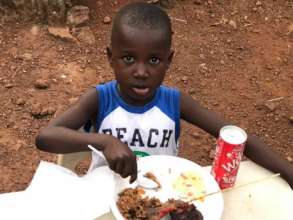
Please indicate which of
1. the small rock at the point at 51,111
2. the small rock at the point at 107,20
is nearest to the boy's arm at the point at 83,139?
the small rock at the point at 51,111

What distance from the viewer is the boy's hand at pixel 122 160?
58.9 inches

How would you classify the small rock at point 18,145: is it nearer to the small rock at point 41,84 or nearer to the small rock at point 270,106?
the small rock at point 41,84

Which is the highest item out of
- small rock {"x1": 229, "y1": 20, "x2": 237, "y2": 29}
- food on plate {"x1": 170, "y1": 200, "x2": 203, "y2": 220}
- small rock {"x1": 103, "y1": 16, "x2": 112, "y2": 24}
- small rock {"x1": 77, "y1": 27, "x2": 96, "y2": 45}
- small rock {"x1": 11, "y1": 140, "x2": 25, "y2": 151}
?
food on plate {"x1": 170, "y1": 200, "x2": 203, "y2": 220}

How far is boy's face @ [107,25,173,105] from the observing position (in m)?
1.67

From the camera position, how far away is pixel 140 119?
1876 millimetres

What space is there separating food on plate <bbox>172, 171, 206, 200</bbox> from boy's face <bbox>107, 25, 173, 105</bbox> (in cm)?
31

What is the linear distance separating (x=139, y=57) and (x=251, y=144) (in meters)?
0.46

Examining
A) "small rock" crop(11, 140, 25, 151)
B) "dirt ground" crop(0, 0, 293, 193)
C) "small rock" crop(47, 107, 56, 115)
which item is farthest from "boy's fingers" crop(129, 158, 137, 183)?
"small rock" crop(47, 107, 56, 115)

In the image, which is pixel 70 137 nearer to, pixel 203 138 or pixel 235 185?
pixel 235 185


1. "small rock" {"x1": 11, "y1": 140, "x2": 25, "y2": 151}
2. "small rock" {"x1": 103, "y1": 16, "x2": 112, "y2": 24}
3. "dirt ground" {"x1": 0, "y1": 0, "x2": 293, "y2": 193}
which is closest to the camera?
"small rock" {"x1": 11, "y1": 140, "x2": 25, "y2": 151}

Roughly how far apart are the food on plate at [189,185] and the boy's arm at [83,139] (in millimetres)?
148

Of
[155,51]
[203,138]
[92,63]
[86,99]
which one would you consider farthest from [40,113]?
[155,51]

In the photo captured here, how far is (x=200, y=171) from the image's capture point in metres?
1.61

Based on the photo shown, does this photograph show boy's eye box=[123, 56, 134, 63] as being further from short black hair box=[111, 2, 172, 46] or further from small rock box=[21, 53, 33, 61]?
small rock box=[21, 53, 33, 61]
